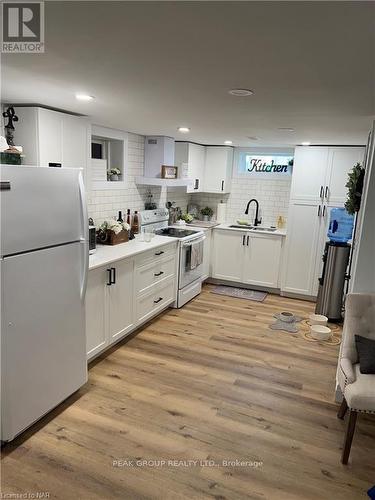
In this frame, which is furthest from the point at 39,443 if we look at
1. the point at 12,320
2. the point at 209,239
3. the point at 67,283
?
the point at 209,239

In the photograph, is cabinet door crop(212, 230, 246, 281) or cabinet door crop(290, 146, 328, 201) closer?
cabinet door crop(290, 146, 328, 201)

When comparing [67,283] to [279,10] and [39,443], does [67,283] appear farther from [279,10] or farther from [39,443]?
[279,10]

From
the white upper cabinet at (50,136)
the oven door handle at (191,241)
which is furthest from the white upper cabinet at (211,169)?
the white upper cabinet at (50,136)

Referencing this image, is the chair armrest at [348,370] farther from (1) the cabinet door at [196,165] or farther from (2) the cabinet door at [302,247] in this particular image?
(1) the cabinet door at [196,165]

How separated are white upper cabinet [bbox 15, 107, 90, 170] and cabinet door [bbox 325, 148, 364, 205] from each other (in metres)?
3.21

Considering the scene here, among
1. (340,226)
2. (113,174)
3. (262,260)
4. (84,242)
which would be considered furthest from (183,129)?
(340,226)

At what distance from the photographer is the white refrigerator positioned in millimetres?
2000

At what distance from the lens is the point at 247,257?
17.5 feet

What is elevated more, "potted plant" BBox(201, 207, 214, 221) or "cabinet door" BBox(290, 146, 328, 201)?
"cabinet door" BBox(290, 146, 328, 201)

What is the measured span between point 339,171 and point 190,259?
→ 2295 millimetres

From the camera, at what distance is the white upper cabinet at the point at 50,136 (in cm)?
277

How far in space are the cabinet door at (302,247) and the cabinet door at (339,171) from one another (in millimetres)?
241

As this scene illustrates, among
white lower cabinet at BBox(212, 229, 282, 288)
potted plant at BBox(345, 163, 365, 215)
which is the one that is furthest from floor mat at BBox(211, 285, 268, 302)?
potted plant at BBox(345, 163, 365, 215)

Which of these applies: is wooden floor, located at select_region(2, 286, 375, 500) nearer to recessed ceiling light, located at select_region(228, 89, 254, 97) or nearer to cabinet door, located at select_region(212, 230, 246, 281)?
cabinet door, located at select_region(212, 230, 246, 281)
